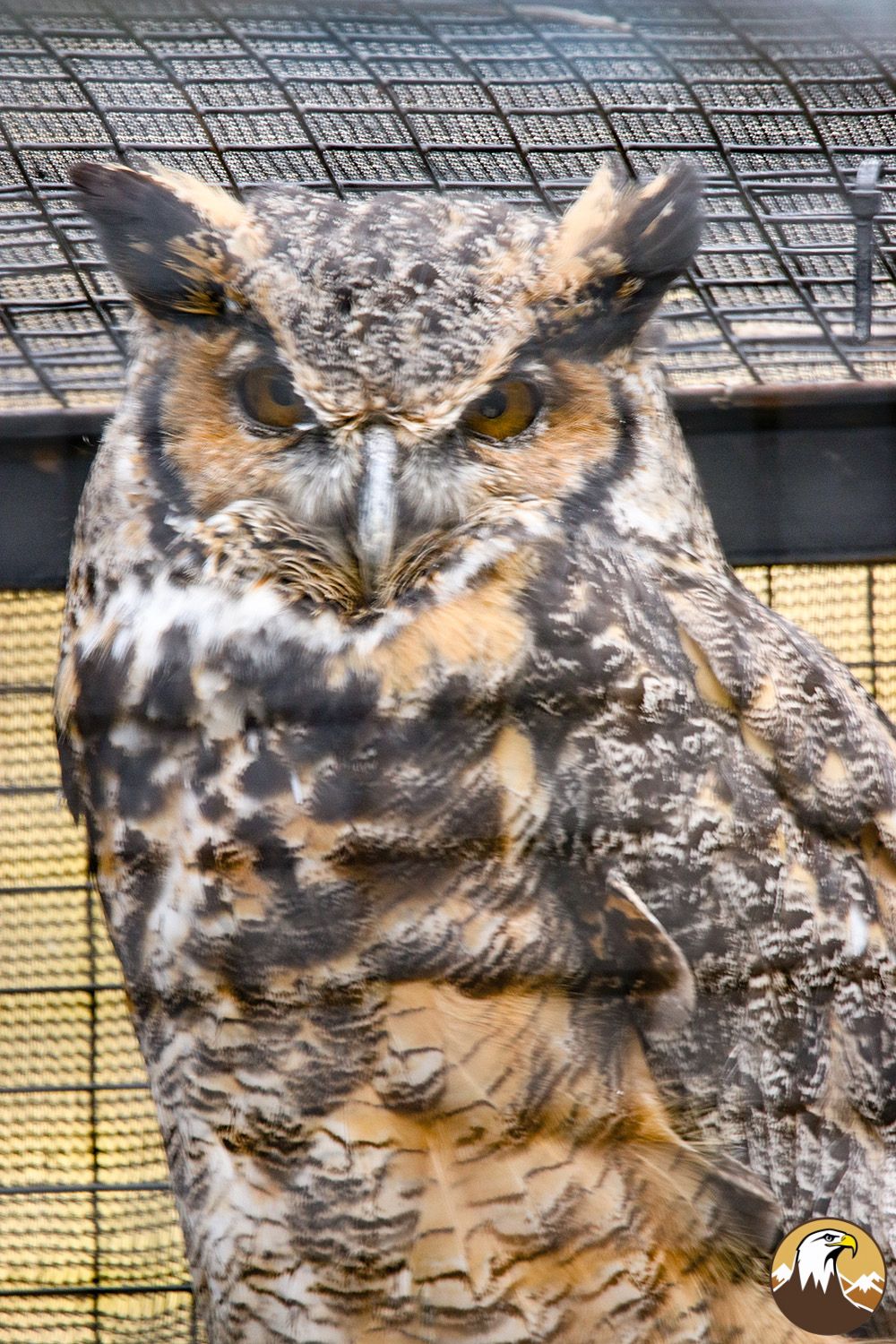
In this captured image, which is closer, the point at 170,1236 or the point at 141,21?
the point at 141,21

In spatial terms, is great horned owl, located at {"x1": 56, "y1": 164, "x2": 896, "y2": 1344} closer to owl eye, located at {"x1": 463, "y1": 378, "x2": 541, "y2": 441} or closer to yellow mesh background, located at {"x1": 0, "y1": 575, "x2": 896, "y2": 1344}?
owl eye, located at {"x1": 463, "y1": 378, "x2": 541, "y2": 441}

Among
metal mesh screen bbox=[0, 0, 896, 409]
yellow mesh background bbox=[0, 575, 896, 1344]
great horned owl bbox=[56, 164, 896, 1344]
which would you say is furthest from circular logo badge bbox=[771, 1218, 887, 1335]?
yellow mesh background bbox=[0, 575, 896, 1344]

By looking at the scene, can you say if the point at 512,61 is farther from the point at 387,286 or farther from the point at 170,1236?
the point at 170,1236

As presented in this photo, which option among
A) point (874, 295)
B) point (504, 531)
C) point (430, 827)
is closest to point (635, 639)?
point (504, 531)

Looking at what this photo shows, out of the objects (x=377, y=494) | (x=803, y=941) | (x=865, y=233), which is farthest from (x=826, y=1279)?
(x=865, y=233)

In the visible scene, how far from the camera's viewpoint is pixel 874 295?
5.01 ft

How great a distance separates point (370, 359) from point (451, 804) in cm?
39

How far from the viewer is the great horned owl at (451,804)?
3.61 ft

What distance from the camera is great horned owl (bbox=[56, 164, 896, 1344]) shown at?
1102mm

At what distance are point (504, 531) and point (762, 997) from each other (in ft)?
1.63

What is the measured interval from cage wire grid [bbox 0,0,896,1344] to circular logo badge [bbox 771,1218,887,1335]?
857 millimetres

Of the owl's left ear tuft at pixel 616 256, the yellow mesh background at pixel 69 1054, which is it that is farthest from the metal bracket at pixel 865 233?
the yellow mesh background at pixel 69 1054

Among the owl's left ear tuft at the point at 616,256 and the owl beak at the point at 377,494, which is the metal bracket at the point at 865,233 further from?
the owl beak at the point at 377,494

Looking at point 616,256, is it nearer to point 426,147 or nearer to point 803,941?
point 426,147
